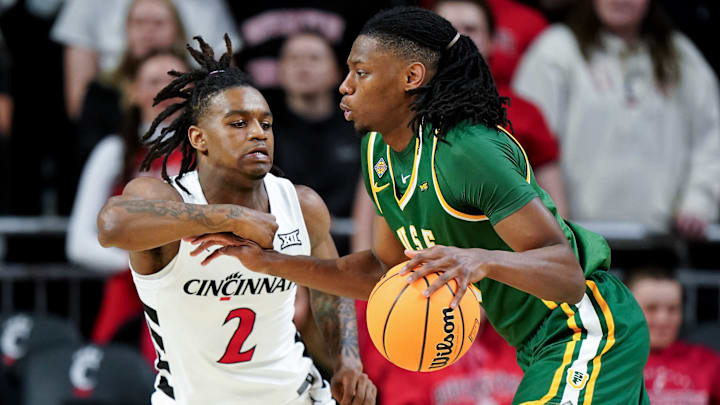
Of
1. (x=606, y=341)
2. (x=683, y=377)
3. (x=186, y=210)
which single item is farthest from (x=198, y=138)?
(x=683, y=377)

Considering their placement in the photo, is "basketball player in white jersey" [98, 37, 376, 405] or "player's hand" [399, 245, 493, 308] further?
"basketball player in white jersey" [98, 37, 376, 405]

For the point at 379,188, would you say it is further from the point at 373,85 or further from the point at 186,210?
the point at 186,210

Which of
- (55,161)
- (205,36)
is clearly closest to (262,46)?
(205,36)

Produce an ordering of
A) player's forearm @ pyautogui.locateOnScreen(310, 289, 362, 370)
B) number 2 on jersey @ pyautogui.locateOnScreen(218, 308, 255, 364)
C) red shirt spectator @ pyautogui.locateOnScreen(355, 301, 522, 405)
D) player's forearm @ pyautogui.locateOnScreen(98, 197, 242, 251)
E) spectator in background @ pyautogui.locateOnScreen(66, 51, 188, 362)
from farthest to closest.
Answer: spectator in background @ pyautogui.locateOnScreen(66, 51, 188, 362), red shirt spectator @ pyautogui.locateOnScreen(355, 301, 522, 405), player's forearm @ pyautogui.locateOnScreen(310, 289, 362, 370), number 2 on jersey @ pyautogui.locateOnScreen(218, 308, 255, 364), player's forearm @ pyautogui.locateOnScreen(98, 197, 242, 251)

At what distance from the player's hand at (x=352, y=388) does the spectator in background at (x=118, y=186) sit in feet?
8.79

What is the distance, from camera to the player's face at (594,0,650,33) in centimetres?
695

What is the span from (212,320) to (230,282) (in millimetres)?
170

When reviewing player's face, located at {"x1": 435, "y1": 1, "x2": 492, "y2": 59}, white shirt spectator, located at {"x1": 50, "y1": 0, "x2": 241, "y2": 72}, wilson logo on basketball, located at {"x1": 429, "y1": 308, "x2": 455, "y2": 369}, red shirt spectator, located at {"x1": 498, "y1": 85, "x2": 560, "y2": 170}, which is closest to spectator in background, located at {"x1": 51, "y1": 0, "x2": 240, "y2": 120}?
white shirt spectator, located at {"x1": 50, "y1": 0, "x2": 241, "y2": 72}

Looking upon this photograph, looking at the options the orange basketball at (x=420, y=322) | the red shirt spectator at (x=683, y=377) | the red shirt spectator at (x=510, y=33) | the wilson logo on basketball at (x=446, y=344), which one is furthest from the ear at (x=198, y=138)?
the red shirt spectator at (x=683, y=377)

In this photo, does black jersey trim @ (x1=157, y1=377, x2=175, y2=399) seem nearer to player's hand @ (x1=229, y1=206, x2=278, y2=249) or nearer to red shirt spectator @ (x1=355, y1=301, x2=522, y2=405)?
player's hand @ (x1=229, y1=206, x2=278, y2=249)

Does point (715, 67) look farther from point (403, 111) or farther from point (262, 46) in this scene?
point (403, 111)

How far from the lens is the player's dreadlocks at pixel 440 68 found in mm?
3979

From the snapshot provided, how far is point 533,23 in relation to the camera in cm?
743

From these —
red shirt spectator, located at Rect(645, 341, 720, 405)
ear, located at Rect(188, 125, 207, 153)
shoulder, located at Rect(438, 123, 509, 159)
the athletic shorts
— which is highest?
shoulder, located at Rect(438, 123, 509, 159)
